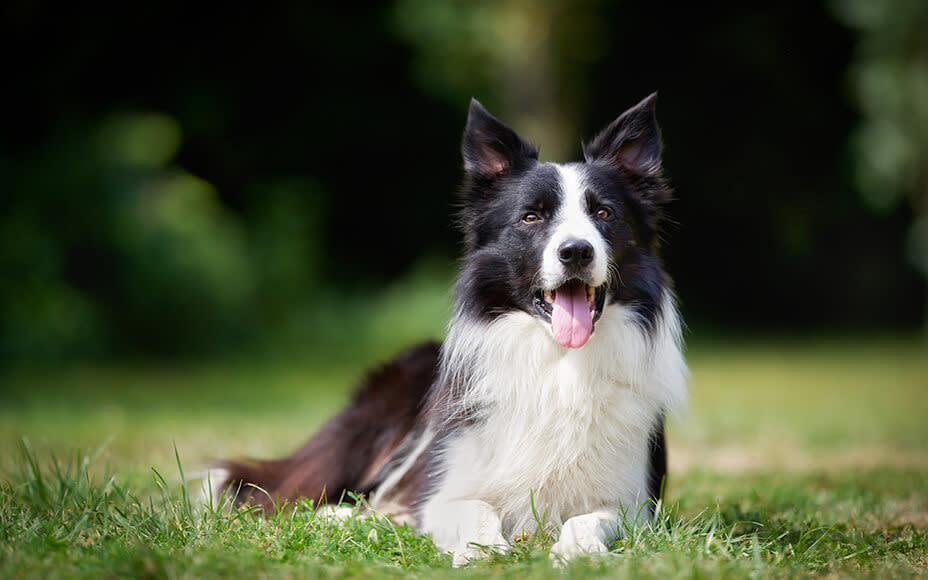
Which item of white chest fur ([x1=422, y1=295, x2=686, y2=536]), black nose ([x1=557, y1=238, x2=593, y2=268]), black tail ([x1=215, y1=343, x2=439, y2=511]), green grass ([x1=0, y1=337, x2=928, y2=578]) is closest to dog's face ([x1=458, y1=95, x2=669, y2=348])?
black nose ([x1=557, y1=238, x2=593, y2=268])

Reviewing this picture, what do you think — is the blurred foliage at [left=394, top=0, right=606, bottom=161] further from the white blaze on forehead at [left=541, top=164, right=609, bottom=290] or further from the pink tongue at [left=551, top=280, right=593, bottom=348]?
the pink tongue at [left=551, top=280, right=593, bottom=348]

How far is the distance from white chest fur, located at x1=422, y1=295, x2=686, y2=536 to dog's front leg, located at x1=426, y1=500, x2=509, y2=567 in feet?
0.10

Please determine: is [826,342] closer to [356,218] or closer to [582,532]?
[356,218]

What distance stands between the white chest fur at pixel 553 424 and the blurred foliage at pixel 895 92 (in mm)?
12104

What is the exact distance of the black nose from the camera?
3133 mm

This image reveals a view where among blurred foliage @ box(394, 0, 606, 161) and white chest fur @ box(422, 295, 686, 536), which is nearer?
white chest fur @ box(422, 295, 686, 536)

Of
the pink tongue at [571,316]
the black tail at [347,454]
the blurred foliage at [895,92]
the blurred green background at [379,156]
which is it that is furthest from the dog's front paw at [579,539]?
the blurred foliage at [895,92]

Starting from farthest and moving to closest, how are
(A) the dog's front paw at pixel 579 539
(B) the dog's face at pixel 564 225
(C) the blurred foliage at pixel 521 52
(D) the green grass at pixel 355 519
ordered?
1. (C) the blurred foliage at pixel 521 52
2. (B) the dog's face at pixel 564 225
3. (A) the dog's front paw at pixel 579 539
4. (D) the green grass at pixel 355 519

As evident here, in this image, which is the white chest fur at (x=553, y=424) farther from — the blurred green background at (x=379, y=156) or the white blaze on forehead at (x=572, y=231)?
the blurred green background at (x=379, y=156)

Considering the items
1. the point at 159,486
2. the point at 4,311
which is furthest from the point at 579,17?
the point at 159,486

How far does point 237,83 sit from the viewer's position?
14.9 meters

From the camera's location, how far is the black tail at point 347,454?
155 inches

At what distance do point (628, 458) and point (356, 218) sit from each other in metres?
13.9

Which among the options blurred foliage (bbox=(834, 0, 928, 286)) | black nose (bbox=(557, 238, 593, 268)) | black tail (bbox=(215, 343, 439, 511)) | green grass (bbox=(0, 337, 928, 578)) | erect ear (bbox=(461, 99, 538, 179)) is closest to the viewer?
green grass (bbox=(0, 337, 928, 578))
